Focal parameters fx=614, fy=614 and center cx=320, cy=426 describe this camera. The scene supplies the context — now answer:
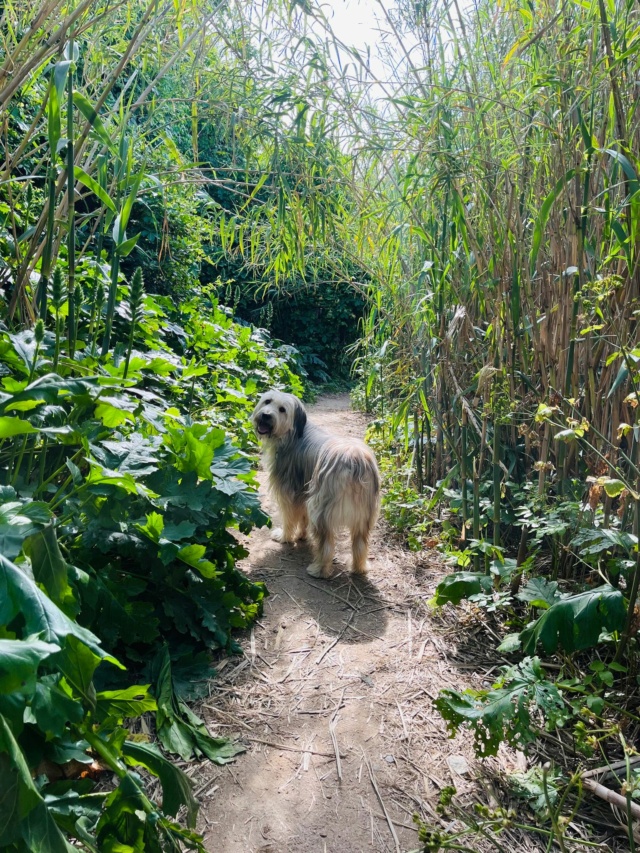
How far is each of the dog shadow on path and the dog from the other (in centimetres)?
9

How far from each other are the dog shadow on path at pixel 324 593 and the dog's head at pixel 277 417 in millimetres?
703

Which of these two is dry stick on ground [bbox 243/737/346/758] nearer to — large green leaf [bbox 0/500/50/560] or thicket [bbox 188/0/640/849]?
thicket [bbox 188/0/640/849]

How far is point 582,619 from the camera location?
1844 millimetres

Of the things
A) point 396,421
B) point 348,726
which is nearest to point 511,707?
point 348,726

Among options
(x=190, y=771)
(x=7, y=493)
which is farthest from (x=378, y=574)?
(x=7, y=493)

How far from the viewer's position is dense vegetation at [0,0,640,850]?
54.3 inches

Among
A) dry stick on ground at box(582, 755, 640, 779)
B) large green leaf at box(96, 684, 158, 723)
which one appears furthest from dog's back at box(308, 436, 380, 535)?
large green leaf at box(96, 684, 158, 723)

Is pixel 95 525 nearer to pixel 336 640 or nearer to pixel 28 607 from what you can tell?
pixel 28 607

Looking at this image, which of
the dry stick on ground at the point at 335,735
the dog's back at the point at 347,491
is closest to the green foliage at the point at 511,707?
the dry stick on ground at the point at 335,735

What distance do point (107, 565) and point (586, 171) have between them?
2.05 metres

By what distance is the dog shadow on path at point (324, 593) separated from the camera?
2.92 meters

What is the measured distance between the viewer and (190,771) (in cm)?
188

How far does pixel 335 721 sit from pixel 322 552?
121cm

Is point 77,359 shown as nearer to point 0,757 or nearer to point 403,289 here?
point 0,757
